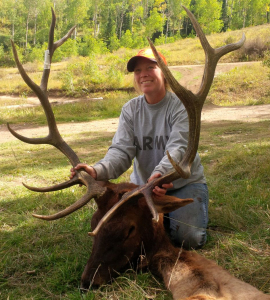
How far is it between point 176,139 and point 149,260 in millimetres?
1273

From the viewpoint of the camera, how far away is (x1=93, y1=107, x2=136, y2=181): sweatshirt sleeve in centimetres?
375

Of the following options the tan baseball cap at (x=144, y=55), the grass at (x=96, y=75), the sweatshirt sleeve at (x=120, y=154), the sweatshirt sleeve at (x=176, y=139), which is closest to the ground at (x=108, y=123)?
the grass at (x=96, y=75)

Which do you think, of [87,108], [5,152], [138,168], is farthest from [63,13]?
[138,168]

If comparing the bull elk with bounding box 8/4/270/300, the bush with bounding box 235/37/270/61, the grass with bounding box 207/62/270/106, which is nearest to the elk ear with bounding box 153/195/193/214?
the bull elk with bounding box 8/4/270/300

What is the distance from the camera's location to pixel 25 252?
3.58m

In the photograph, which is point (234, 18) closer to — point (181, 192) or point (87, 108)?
point (87, 108)

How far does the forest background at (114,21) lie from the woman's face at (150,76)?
51.9 meters

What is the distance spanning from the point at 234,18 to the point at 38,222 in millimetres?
75190

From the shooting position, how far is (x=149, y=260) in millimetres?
3109

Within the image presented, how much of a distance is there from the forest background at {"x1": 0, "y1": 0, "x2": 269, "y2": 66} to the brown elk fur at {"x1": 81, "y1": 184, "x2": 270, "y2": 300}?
53.2m

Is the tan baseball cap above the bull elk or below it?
above

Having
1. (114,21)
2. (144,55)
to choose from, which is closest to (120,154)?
(144,55)

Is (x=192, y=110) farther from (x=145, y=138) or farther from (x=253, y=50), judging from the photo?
(x=253, y=50)

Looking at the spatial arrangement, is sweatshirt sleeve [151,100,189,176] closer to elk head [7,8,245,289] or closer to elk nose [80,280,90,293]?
elk head [7,8,245,289]
